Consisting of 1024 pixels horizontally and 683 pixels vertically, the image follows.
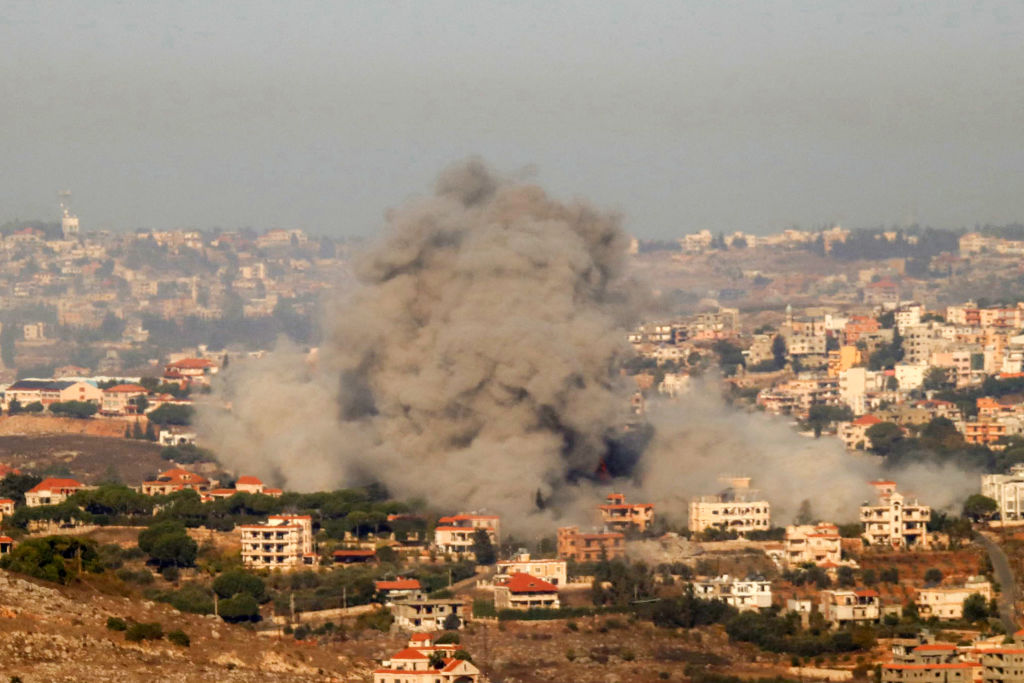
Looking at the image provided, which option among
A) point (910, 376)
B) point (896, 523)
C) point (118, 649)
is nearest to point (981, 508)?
point (896, 523)

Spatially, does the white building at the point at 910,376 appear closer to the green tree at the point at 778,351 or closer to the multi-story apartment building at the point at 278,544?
the green tree at the point at 778,351

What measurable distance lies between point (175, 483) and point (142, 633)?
26.6 meters

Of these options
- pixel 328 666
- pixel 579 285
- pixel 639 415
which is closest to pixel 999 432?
pixel 639 415

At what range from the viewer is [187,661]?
33906 mm

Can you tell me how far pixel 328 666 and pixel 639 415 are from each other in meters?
30.9

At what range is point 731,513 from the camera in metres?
53.8

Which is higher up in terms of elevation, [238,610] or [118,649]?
[118,649]

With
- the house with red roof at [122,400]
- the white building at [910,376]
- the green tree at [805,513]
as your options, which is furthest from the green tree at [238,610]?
the white building at [910,376]

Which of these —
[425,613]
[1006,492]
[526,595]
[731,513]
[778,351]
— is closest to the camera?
[425,613]

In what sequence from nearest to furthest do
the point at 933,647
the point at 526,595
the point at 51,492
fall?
1. the point at 933,647
2. the point at 526,595
3. the point at 51,492

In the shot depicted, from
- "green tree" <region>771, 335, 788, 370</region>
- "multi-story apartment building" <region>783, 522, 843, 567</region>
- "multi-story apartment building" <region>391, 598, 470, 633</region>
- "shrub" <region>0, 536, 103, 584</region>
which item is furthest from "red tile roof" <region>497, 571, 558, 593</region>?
"green tree" <region>771, 335, 788, 370</region>

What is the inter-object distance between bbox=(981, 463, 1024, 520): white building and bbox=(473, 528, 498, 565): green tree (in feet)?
37.4

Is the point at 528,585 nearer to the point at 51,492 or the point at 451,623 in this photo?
the point at 451,623

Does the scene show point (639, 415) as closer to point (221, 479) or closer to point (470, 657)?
point (221, 479)
